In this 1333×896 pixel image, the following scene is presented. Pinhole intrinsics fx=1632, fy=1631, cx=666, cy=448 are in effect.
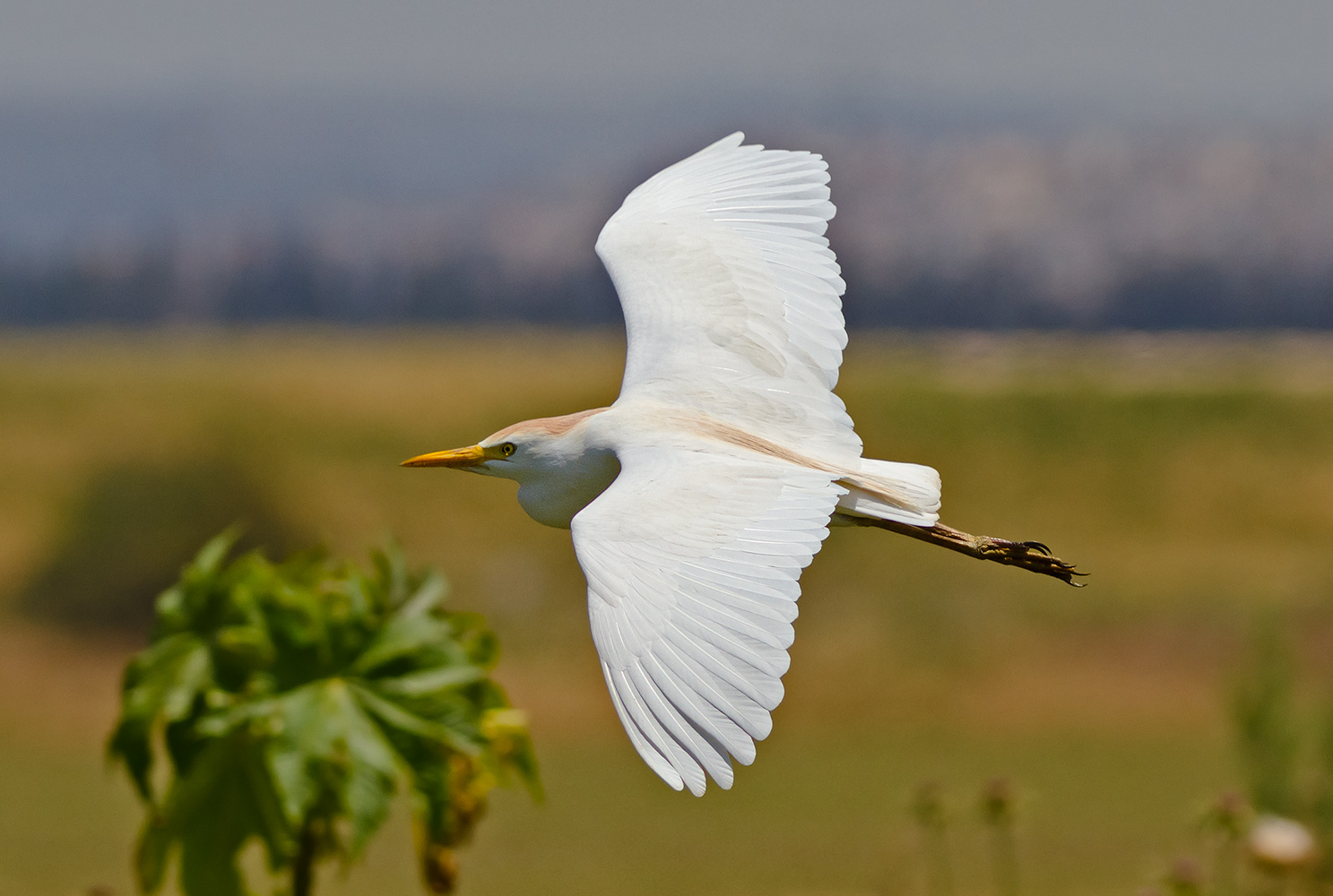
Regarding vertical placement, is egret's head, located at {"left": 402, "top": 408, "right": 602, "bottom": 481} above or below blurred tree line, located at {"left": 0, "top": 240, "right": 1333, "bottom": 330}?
above

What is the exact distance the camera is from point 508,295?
114 meters

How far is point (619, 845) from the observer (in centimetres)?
1773

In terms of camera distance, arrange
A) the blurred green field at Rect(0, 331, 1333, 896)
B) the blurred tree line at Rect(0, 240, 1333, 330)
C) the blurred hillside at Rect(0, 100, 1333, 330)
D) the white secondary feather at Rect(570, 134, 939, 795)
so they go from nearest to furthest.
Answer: the white secondary feather at Rect(570, 134, 939, 795) < the blurred green field at Rect(0, 331, 1333, 896) < the blurred tree line at Rect(0, 240, 1333, 330) < the blurred hillside at Rect(0, 100, 1333, 330)

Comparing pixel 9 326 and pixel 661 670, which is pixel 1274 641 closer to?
pixel 661 670

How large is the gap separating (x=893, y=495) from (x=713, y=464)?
0.59 meters

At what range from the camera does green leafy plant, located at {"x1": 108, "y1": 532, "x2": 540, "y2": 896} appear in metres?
5.10

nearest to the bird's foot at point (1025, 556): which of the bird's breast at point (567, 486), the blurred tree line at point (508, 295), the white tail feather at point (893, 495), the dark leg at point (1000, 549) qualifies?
the dark leg at point (1000, 549)

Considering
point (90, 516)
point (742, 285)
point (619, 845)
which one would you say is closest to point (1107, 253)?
point (90, 516)

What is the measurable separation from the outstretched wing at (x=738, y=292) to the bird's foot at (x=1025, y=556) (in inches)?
19.6

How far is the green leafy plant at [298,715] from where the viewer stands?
16.7 ft

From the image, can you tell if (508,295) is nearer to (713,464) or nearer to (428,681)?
(428,681)

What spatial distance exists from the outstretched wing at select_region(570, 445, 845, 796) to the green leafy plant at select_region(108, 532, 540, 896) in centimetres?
151

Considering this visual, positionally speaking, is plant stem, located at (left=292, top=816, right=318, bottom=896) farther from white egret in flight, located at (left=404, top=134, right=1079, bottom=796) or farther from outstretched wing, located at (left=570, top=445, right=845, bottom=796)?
outstretched wing, located at (left=570, top=445, right=845, bottom=796)

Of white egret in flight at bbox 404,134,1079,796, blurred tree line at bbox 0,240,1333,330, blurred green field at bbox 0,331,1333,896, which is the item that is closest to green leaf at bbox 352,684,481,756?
white egret in flight at bbox 404,134,1079,796
